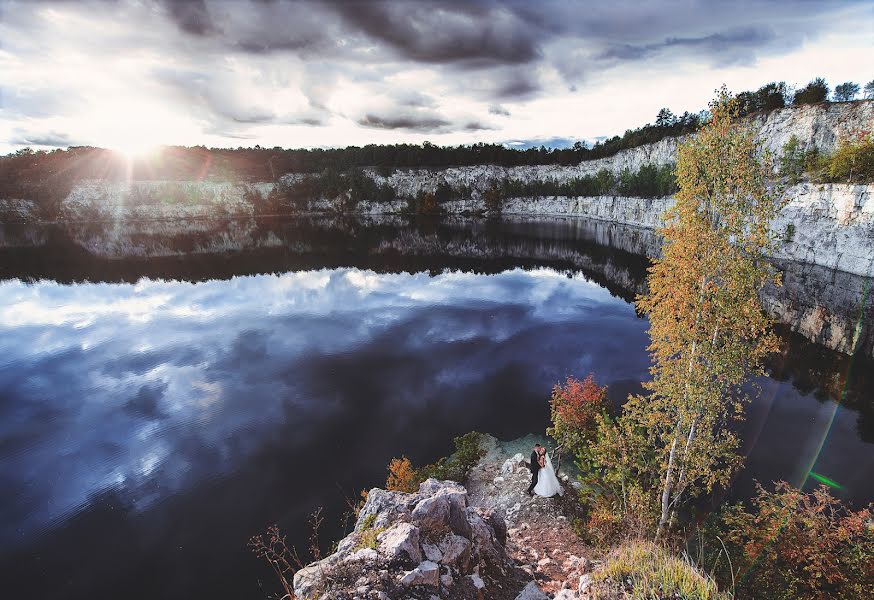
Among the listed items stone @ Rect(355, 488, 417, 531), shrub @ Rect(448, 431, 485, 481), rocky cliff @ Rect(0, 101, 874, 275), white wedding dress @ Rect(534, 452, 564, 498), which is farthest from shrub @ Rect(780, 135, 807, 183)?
stone @ Rect(355, 488, 417, 531)

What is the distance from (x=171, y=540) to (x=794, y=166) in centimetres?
11465

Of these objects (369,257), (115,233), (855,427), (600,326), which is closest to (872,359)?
(855,427)

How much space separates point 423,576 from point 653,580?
5.10 meters

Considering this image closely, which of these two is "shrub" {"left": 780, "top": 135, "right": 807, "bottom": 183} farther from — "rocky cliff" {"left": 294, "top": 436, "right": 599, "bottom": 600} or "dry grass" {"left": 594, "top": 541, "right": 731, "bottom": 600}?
"dry grass" {"left": 594, "top": 541, "right": 731, "bottom": 600}

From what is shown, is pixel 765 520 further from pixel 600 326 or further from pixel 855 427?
pixel 600 326

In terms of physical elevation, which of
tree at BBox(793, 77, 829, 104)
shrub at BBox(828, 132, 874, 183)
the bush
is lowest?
the bush

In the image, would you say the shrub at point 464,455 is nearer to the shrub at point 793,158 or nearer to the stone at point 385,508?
the stone at point 385,508

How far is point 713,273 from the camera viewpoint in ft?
41.8

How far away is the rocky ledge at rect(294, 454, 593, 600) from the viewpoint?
8.71 m

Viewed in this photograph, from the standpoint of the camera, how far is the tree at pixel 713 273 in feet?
39.8

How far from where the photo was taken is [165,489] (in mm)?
20891

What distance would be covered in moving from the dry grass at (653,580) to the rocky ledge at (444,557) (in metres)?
0.59

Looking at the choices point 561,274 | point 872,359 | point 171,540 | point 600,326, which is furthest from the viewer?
point 561,274

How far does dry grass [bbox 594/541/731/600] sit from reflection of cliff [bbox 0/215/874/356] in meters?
41.8
